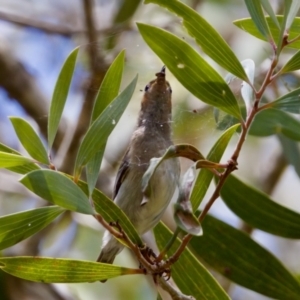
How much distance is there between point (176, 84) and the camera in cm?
256

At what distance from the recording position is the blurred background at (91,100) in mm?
2180

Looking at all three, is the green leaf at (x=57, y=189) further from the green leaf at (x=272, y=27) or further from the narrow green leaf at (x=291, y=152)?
the narrow green leaf at (x=291, y=152)

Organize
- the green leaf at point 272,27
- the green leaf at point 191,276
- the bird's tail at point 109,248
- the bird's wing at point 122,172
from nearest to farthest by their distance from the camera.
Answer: the green leaf at point 272,27 < the green leaf at point 191,276 < the bird's wing at point 122,172 < the bird's tail at point 109,248

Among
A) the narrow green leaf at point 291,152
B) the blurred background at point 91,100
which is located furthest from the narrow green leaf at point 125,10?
the narrow green leaf at point 291,152

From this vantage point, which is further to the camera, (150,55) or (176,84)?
(176,84)

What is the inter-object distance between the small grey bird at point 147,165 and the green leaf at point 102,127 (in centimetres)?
67

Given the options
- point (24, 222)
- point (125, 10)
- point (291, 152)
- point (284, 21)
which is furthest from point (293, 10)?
point (125, 10)

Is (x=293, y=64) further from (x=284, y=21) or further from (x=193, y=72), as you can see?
(x=193, y=72)

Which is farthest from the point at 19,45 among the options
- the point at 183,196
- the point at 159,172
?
the point at 183,196

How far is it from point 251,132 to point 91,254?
2107mm

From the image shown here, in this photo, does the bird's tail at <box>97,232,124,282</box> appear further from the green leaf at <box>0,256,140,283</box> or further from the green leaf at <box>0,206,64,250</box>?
the green leaf at <box>0,206,64,250</box>

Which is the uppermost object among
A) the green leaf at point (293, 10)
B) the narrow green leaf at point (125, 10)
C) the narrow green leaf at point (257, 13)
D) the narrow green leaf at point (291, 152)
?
the narrow green leaf at point (125, 10)

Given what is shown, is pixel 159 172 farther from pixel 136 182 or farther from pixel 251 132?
pixel 251 132

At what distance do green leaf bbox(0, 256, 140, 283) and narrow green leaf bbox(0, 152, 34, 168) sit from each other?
0.31 m
